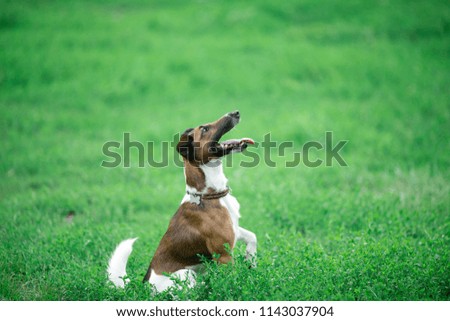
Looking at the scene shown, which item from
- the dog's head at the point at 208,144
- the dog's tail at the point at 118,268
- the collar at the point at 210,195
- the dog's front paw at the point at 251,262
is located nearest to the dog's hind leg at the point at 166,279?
the dog's tail at the point at 118,268

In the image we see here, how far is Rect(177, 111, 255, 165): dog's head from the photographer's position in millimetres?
4437

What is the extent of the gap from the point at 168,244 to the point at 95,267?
3.32ft

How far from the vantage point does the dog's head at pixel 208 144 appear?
4437mm

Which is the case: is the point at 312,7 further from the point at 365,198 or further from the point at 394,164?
the point at 365,198

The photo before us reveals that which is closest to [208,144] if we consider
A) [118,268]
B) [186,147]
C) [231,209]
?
[186,147]

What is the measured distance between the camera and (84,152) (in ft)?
30.7

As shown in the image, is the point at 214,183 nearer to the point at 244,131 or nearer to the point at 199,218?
the point at 199,218

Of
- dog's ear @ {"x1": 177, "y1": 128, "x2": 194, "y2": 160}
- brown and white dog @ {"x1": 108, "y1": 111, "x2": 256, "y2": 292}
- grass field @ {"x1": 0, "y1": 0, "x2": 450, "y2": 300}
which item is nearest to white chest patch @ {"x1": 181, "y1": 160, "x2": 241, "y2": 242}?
brown and white dog @ {"x1": 108, "y1": 111, "x2": 256, "y2": 292}

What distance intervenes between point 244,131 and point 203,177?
5.63 m

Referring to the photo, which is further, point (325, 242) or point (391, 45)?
point (391, 45)

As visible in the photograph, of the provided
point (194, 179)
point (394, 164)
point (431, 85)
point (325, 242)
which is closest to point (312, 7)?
point (431, 85)

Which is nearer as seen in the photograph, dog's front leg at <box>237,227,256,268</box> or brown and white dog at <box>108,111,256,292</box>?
brown and white dog at <box>108,111,256,292</box>

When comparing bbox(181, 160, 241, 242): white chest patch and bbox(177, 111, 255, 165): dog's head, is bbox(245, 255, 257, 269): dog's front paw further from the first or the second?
bbox(177, 111, 255, 165): dog's head
